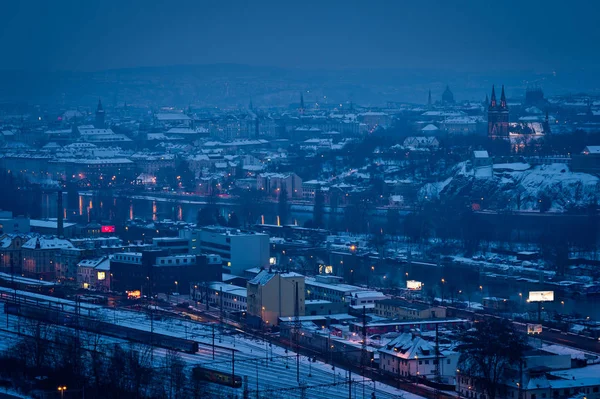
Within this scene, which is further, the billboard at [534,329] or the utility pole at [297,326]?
the billboard at [534,329]

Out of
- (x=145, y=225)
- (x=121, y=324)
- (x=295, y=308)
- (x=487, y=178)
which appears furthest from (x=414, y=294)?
(x=487, y=178)

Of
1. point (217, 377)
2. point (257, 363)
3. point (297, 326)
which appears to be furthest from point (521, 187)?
point (217, 377)

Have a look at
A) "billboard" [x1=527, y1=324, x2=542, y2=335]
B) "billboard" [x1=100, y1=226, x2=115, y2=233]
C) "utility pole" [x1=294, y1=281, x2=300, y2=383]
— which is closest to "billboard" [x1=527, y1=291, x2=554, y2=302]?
"billboard" [x1=527, y1=324, x2=542, y2=335]

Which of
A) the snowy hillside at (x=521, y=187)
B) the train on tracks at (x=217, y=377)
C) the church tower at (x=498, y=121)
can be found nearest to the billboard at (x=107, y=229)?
the snowy hillside at (x=521, y=187)

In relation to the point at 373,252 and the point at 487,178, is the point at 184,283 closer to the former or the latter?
the point at 373,252

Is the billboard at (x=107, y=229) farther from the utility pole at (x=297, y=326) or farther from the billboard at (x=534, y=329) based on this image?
the billboard at (x=534, y=329)
